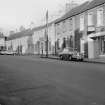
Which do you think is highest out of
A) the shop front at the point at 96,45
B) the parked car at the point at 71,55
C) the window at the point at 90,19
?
the window at the point at 90,19

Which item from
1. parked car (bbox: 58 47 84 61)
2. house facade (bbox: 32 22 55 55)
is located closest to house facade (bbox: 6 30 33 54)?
house facade (bbox: 32 22 55 55)

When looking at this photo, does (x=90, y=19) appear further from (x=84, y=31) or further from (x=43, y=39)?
(x=43, y=39)

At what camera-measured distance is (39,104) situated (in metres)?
6.17

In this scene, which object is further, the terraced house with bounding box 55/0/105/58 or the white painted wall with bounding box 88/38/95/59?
the white painted wall with bounding box 88/38/95/59

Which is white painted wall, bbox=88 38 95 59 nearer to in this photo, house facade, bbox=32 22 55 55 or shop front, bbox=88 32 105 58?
shop front, bbox=88 32 105 58

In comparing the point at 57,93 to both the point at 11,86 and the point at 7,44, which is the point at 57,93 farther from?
the point at 7,44

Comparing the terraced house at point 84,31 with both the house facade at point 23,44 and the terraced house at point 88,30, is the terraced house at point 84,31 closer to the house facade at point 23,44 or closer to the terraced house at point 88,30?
the terraced house at point 88,30

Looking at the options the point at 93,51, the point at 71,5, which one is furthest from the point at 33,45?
the point at 93,51

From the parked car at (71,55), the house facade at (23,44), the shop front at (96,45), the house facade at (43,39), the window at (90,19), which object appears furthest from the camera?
→ the house facade at (23,44)

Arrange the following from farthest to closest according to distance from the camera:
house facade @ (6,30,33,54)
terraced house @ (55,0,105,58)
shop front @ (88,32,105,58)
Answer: house facade @ (6,30,33,54), terraced house @ (55,0,105,58), shop front @ (88,32,105,58)

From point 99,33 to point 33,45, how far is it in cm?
3628

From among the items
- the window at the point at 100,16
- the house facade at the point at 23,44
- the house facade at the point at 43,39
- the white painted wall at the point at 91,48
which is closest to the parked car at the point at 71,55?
the white painted wall at the point at 91,48

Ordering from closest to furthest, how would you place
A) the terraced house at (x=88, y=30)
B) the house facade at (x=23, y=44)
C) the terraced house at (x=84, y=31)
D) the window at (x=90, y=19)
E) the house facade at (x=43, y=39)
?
the terraced house at (x=88, y=30) → the terraced house at (x=84, y=31) → the window at (x=90, y=19) → the house facade at (x=43, y=39) → the house facade at (x=23, y=44)

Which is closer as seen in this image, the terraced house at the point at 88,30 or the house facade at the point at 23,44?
the terraced house at the point at 88,30
